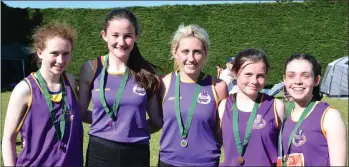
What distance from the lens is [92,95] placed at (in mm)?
3084

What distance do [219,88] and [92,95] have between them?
3.07ft

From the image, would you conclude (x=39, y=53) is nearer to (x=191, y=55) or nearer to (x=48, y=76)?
(x=48, y=76)

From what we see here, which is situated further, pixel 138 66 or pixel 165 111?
pixel 138 66

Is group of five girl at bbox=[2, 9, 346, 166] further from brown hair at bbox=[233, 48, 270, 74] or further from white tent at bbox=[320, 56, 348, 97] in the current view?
white tent at bbox=[320, 56, 348, 97]

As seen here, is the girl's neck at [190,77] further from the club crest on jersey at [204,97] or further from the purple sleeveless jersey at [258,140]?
the purple sleeveless jersey at [258,140]

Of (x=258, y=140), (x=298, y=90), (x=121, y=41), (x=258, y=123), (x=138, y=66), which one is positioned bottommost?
(x=258, y=140)

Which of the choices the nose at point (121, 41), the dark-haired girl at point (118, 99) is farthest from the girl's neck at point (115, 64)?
the nose at point (121, 41)

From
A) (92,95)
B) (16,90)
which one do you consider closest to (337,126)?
(92,95)

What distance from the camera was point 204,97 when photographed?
10.1ft

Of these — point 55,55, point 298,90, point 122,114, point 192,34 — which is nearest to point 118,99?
point 122,114

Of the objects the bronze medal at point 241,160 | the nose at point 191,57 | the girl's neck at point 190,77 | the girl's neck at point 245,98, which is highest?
the nose at point 191,57

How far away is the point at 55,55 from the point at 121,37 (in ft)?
1.62

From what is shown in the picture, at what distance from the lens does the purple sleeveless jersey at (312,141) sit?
2643mm

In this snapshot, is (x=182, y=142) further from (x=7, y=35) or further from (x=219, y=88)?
(x=7, y=35)
